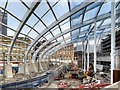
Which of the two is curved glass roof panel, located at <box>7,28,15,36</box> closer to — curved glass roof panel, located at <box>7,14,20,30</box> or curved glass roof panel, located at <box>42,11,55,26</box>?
curved glass roof panel, located at <box>7,14,20,30</box>

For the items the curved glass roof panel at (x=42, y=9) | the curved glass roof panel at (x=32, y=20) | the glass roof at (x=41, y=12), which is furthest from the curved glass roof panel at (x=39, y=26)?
the curved glass roof panel at (x=42, y=9)

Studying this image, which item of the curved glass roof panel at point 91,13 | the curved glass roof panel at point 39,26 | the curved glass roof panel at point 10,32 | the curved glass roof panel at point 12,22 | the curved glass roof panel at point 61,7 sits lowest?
the curved glass roof panel at point 10,32

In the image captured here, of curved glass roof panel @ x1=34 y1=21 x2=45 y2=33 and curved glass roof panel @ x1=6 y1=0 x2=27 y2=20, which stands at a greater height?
curved glass roof panel @ x1=6 y1=0 x2=27 y2=20

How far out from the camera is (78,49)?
32000mm

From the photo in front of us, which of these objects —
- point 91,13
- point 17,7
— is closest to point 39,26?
point 91,13

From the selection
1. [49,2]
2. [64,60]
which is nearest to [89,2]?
[49,2]

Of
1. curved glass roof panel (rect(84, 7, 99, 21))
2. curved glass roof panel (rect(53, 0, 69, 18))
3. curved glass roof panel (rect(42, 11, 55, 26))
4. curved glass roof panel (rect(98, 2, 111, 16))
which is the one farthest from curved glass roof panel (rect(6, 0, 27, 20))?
curved glass roof panel (rect(98, 2, 111, 16))

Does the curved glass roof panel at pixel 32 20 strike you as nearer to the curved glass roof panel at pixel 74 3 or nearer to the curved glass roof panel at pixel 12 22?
the curved glass roof panel at pixel 12 22

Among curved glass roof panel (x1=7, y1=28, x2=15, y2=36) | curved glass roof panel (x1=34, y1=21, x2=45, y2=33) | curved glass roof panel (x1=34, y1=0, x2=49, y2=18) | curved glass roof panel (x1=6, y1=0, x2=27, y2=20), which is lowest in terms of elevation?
curved glass roof panel (x1=7, y1=28, x2=15, y2=36)

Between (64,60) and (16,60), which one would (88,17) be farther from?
(64,60)

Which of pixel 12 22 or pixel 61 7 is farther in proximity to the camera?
pixel 12 22

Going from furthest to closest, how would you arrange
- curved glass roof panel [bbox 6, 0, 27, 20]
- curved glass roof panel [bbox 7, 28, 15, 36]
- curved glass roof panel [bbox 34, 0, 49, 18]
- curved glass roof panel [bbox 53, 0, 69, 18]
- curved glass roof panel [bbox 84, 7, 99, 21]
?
curved glass roof panel [bbox 84, 7, 99, 21] < curved glass roof panel [bbox 7, 28, 15, 36] < curved glass roof panel [bbox 53, 0, 69, 18] < curved glass roof panel [bbox 34, 0, 49, 18] < curved glass roof panel [bbox 6, 0, 27, 20]

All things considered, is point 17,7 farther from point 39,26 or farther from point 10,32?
point 39,26

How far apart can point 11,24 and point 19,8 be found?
2.33 meters
